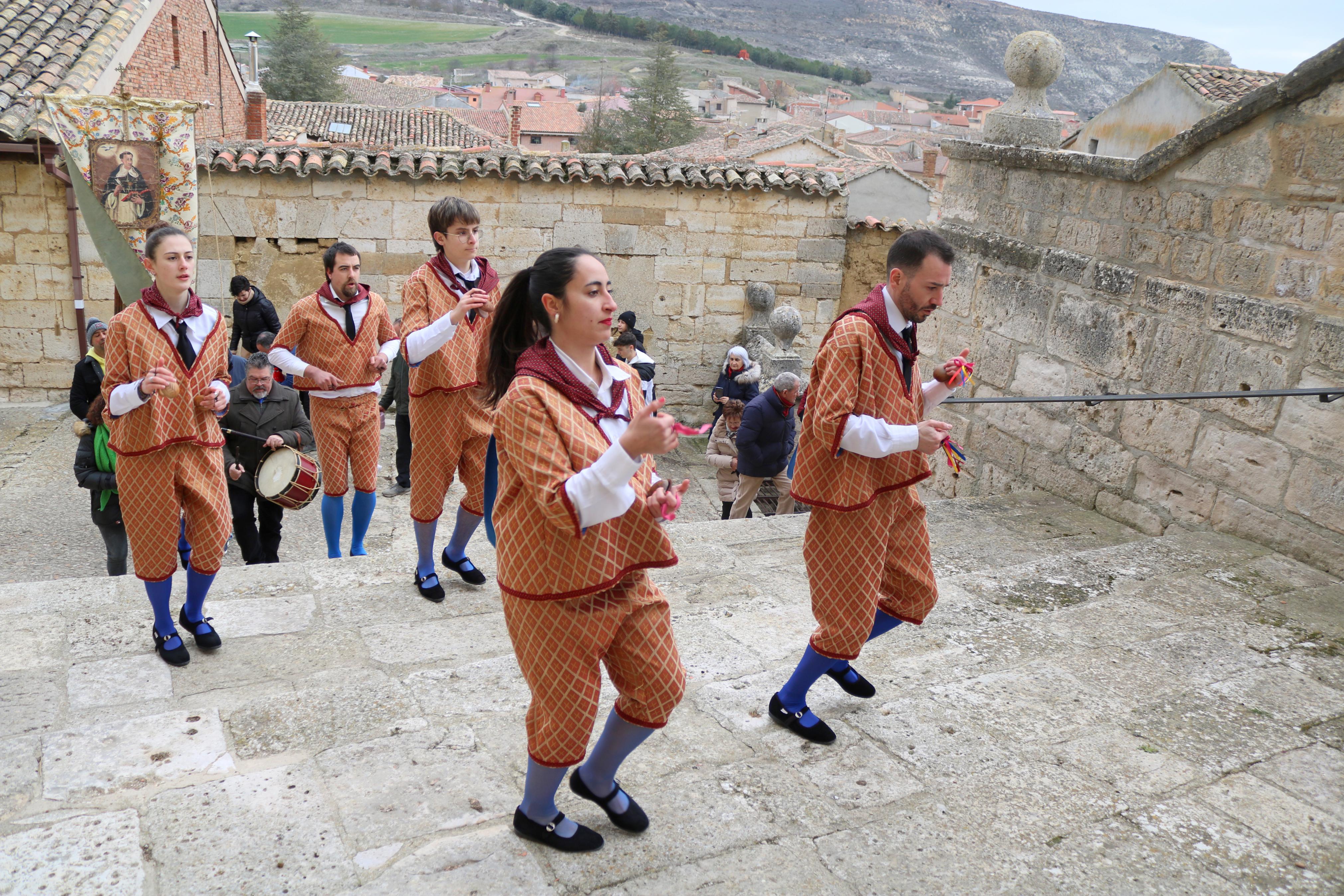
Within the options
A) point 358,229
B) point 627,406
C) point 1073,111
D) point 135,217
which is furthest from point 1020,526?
point 1073,111

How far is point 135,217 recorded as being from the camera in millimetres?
5430

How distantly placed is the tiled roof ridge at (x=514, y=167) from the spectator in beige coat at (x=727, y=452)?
17.7 ft

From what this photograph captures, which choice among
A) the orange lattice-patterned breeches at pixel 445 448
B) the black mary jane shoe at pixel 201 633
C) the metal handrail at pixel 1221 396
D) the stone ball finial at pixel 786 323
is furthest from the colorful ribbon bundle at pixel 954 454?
the stone ball finial at pixel 786 323

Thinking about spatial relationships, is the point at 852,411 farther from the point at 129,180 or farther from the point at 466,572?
the point at 129,180

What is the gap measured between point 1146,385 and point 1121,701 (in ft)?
8.46

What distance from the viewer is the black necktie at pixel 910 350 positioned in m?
3.18

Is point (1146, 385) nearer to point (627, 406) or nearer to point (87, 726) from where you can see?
point (627, 406)

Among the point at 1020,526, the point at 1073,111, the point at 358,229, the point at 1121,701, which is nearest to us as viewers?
the point at 1121,701

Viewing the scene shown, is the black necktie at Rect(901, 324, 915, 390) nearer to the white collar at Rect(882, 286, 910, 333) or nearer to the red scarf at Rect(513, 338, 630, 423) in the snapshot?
the white collar at Rect(882, 286, 910, 333)

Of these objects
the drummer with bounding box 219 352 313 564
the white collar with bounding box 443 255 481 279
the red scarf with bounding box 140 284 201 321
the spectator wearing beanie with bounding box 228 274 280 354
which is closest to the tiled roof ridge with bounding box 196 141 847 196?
the spectator wearing beanie with bounding box 228 274 280 354

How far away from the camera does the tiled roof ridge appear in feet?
37.4

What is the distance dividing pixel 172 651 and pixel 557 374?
2485 mm

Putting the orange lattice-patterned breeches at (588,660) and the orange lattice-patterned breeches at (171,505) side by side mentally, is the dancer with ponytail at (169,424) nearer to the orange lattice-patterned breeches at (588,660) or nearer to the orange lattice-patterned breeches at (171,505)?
the orange lattice-patterned breeches at (171,505)

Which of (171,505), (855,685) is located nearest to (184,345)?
(171,505)
